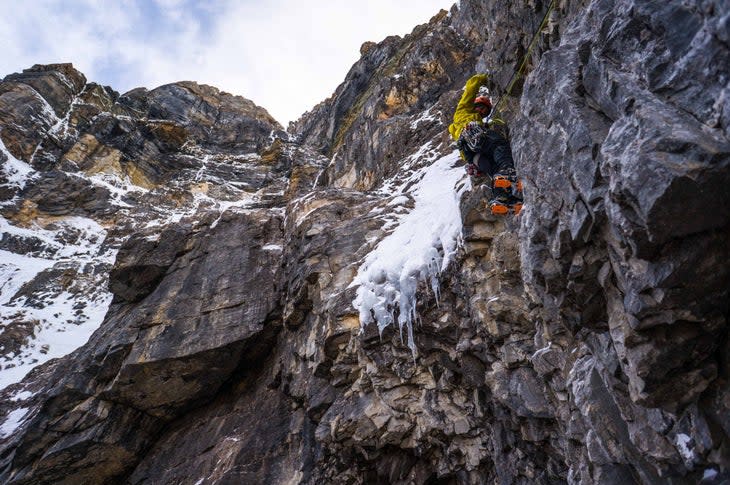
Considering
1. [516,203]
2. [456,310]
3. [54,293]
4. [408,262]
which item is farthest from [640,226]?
[54,293]

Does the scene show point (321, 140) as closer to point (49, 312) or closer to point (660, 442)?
point (49, 312)

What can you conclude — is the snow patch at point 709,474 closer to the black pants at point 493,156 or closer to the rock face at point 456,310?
the rock face at point 456,310

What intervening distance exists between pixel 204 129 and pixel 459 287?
41772mm

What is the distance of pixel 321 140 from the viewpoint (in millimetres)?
36438

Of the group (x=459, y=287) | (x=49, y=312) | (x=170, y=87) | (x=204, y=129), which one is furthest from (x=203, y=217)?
(x=170, y=87)

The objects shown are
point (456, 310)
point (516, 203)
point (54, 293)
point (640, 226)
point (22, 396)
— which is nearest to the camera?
point (640, 226)

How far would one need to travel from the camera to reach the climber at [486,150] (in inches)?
223

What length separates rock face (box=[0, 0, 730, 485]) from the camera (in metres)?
2.36

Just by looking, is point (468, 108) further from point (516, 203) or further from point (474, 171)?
point (516, 203)

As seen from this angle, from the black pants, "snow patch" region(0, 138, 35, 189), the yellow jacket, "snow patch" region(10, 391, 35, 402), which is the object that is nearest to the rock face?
"snow patch" region(10, 391, 35, 402)

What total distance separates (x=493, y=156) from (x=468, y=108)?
1.14 meters

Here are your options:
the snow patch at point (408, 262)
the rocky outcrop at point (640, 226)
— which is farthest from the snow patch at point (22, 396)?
the rocky outcrop at point (640, 226)

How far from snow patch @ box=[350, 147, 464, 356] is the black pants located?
4.08 feet

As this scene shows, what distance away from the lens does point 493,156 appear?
6082 mm
